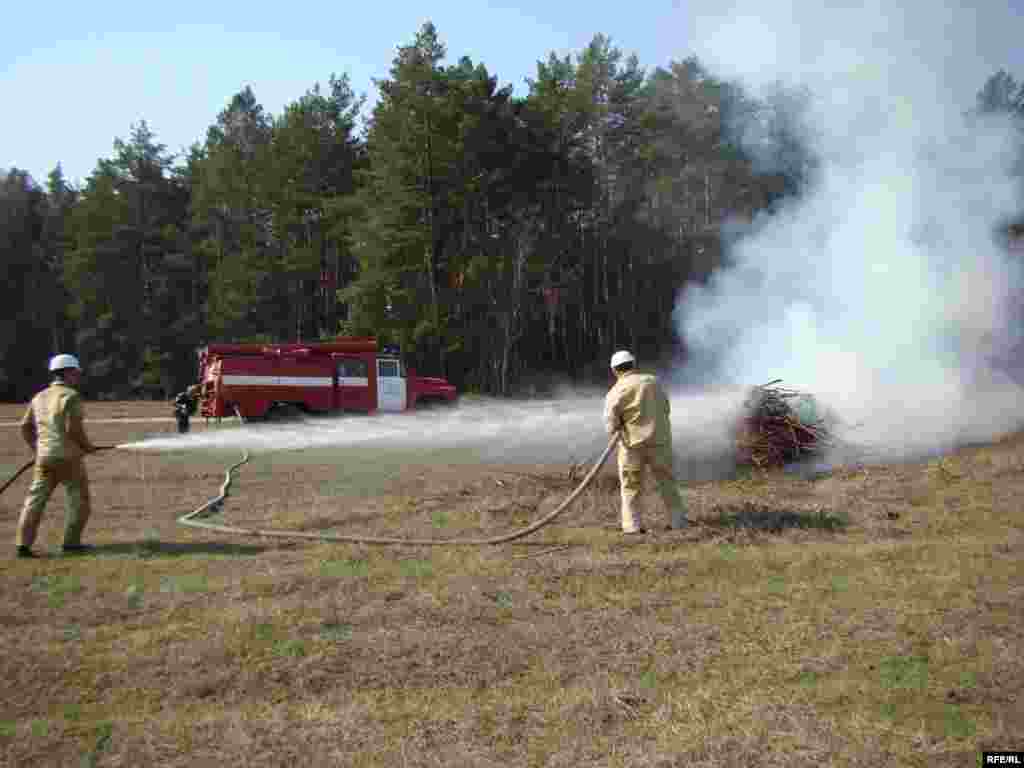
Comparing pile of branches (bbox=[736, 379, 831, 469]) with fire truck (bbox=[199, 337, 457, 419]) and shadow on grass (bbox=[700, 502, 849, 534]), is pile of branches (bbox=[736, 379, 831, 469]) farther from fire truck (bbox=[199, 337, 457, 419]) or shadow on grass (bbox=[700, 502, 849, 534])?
fire truck (bbox=[199, 337, 457, 419])

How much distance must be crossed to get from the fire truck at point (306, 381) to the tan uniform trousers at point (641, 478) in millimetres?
14701

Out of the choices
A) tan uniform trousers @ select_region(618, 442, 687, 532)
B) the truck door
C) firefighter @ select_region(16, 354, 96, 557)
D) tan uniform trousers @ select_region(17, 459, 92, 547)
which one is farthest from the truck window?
tan uniform trousers @ select_region(618, 442, 687, 532)

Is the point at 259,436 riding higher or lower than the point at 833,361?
lower

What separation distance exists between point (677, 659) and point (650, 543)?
2.65m

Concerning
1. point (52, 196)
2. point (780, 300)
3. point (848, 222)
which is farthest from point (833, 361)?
point (52, 196)

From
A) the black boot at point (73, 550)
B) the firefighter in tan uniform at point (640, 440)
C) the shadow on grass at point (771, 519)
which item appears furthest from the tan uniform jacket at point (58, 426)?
the shadow on grass at point (771, 519)

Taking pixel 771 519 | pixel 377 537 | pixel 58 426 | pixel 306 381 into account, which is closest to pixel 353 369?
pixel 306 381

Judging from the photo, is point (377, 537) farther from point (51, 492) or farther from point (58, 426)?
point (58, 426)

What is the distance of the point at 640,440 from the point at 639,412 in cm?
28

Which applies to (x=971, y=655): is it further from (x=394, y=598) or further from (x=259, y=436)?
(x=259, y=436)

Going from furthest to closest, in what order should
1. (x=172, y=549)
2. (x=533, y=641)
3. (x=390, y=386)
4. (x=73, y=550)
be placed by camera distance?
(x=390, y=386), (x=172, y=549), (x=73, y=550), (x=533, y=641)

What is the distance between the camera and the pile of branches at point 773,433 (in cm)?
1101

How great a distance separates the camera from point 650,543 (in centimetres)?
701

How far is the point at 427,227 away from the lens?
1324 inches
